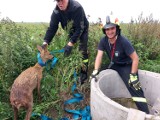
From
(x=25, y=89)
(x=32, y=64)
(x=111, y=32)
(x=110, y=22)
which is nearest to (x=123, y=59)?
(x=111, y=32)

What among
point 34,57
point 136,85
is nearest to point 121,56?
point 136,85

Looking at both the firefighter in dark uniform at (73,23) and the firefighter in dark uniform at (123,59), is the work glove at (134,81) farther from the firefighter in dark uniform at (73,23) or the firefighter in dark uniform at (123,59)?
the firefighter in dark uniform at (73,23)

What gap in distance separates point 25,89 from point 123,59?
1789 millimetres

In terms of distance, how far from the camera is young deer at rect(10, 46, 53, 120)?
3588 millimetres

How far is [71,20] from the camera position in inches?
181

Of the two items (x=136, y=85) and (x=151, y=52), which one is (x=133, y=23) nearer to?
(x=151, y=52)

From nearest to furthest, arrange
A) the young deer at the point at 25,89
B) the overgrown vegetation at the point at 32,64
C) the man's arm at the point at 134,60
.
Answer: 1. the young deer at the point at 25,89
2. the overgrown vegetation at the point at 32,64
3. the man's arm at the point at 134,60

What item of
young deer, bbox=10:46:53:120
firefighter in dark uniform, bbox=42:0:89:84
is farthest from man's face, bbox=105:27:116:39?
young deer, bbox=10:46:53:120

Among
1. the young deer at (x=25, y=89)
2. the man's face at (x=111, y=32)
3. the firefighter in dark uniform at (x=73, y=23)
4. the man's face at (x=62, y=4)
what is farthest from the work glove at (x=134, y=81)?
the man's face at (x=62, y=4)

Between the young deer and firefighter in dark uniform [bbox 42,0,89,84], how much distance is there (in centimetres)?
68

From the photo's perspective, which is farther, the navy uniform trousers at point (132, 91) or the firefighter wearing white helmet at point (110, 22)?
the firefighter wearing white helmet at point (110, 22)

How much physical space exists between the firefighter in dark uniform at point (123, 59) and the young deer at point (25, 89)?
88 cm

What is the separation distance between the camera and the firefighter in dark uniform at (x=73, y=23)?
15.0ft

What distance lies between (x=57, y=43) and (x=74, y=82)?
0.78 metres
